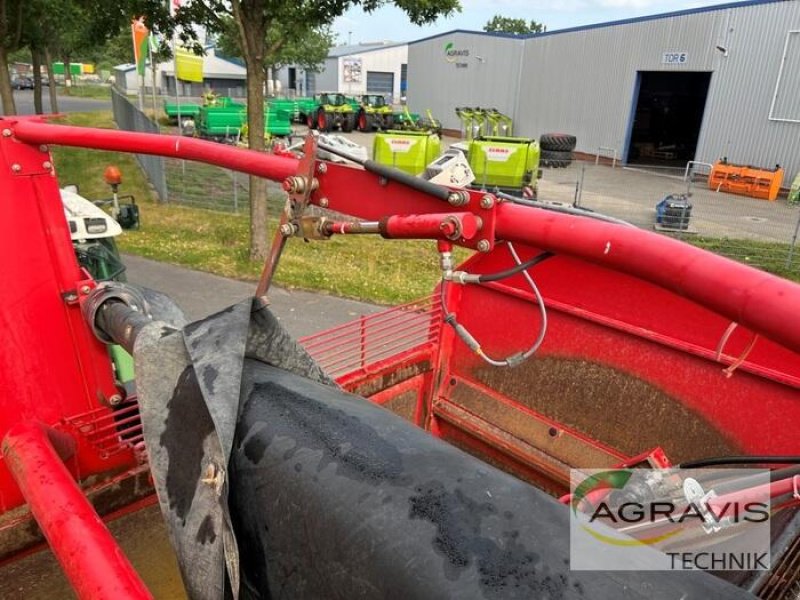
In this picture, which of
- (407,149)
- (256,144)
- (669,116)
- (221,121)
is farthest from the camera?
(669,116)

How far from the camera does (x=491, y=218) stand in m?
1.13

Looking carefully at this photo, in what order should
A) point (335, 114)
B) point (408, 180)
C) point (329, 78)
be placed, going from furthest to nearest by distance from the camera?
point (329, 78) → point (335, 114) → point (408, 180)

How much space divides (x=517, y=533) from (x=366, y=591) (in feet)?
0.90

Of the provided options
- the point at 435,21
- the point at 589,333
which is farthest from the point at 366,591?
the point at 435,21

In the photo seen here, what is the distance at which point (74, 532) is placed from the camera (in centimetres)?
130

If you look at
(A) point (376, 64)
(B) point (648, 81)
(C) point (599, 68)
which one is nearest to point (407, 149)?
(C) point (599, 68)

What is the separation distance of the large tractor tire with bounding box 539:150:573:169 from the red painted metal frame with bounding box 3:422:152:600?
89.6 feet

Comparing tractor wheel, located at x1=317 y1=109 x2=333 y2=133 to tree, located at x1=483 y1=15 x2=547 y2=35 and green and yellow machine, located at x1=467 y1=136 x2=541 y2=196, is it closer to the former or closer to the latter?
green and yellow machine, located at x1=467 y1=136 x2=541 y2=196

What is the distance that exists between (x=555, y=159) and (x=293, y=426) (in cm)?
2757

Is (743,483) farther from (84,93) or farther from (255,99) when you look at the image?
(84,93)

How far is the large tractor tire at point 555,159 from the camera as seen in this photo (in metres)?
26.8

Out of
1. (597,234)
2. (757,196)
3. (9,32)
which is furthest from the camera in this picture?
(757,196)

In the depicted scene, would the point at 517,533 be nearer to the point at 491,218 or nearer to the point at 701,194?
the point at 491,218

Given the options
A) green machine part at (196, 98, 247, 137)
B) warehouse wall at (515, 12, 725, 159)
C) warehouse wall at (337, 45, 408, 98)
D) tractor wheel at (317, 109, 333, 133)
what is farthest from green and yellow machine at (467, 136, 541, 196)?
warehouse wall at (337, 45, 408, 98)
